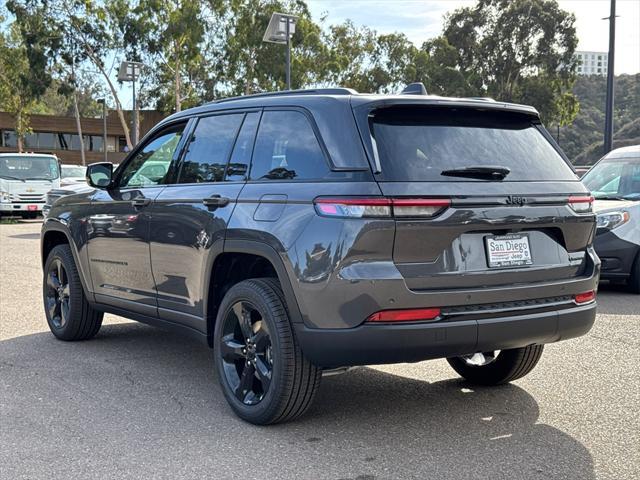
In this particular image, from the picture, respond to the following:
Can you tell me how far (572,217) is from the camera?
4.54m

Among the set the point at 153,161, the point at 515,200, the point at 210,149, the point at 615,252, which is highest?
the point at 210,149

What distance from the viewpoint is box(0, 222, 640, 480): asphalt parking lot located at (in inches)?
155

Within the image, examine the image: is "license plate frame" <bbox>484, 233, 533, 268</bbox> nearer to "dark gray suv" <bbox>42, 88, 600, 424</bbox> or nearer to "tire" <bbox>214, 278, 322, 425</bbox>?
"dark gray suv" <bbox>42, 88, 600, 424</bbox>

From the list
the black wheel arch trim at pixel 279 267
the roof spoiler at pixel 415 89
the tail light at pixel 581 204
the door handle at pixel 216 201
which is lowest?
the black wheel arch trim at pixel 279 267

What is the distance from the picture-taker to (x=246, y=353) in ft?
15.3

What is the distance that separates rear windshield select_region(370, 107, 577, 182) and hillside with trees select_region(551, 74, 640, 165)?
69.5m

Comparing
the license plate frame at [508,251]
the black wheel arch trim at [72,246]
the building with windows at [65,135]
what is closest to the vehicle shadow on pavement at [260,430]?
the black wheel arch trim at [72,246]

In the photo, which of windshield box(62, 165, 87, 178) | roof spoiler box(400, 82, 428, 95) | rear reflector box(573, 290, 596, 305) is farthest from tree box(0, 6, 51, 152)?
rear reflector box(573, 290, 596, 305)

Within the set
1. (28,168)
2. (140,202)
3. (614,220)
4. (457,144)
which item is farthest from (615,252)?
(28,168)

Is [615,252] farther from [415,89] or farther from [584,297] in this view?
[415,89]

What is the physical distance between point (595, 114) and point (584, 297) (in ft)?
273

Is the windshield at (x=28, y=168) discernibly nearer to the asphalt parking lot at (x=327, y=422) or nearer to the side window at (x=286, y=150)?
the asphalt parking lot at (x=327, y=422)

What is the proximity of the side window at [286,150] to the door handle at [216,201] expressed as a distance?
0.74ft

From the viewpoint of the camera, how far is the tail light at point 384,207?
12.9 ft
